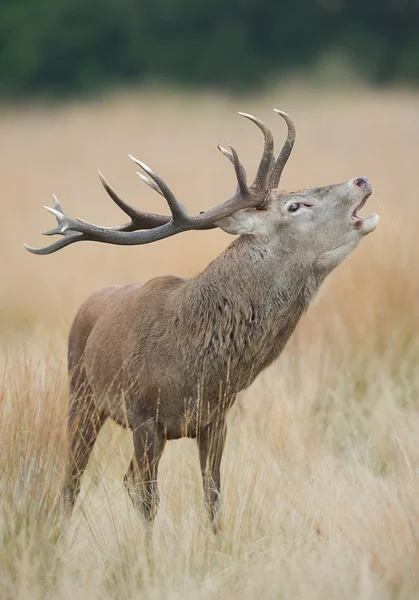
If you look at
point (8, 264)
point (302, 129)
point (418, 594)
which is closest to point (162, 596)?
point (418, 594)

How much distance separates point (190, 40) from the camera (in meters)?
24.9

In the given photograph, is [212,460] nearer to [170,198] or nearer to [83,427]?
[83,427]

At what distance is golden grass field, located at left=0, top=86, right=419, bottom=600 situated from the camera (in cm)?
321

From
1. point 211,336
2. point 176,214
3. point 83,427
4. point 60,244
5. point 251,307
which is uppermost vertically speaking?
point 176,214

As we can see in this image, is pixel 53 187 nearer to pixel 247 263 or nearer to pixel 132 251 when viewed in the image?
pixel 132 251

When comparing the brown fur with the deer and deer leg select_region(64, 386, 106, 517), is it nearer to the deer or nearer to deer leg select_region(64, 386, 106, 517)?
the deer

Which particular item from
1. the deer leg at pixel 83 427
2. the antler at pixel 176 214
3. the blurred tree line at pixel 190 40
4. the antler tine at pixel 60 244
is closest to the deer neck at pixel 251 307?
the antler at pixel 176 214

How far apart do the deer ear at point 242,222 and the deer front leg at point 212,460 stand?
767mm

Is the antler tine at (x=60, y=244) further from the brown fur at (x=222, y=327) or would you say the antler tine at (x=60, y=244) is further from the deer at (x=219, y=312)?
the brown fur at (x=222, y=327)

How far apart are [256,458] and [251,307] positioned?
755 millimetres

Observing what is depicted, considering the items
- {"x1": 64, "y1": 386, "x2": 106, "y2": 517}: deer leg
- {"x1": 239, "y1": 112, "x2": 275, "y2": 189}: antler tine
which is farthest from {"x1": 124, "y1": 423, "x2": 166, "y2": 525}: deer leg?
{"x1": 239, "y1": 112, "x2": 275, "y2": 189}: antler tine

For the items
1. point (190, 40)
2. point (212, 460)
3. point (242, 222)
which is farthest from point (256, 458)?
point (190, 40)

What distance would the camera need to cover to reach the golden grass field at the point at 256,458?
3.21 m

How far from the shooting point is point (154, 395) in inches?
155
